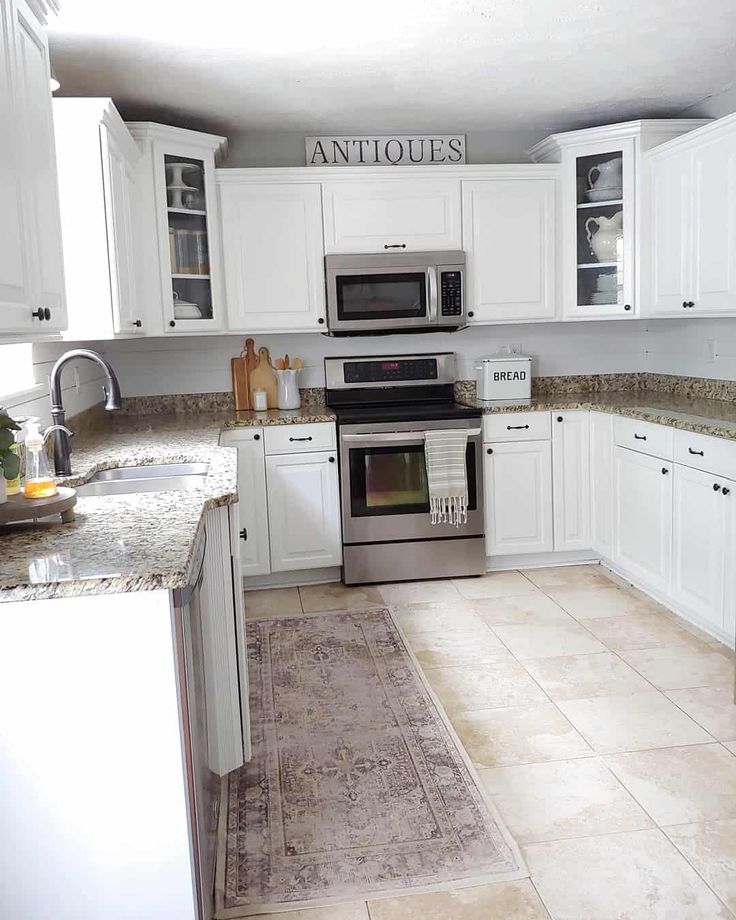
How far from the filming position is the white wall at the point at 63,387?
121 inches

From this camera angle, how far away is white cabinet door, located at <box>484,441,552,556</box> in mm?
4406

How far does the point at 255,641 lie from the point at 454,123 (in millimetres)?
2757

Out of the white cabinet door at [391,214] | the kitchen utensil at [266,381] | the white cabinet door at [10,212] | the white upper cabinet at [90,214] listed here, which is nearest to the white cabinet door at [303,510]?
the kitchen utensil at [266,381]

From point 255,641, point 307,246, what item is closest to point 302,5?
point 307,246

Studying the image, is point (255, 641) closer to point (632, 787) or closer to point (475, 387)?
point (632, 787)

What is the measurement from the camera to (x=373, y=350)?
483 cm

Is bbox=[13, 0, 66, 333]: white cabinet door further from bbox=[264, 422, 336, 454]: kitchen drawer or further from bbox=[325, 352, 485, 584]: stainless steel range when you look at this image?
bbox=[325, 352, 485, 584]: stainless steel range

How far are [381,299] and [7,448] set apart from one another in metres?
2.72

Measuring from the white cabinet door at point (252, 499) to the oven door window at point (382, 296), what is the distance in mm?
806

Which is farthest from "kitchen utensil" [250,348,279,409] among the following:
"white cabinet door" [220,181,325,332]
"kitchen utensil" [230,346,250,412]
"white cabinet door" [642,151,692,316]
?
"white cabinet door" [642,151,692,316]

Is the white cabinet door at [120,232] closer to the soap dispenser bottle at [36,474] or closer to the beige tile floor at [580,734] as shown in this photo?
the soap dispenser bottle at [36,474]

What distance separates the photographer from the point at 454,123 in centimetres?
449

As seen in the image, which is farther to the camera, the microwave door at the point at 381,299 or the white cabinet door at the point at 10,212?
the microwave door at the point at 381,299

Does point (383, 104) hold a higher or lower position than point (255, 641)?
higher
